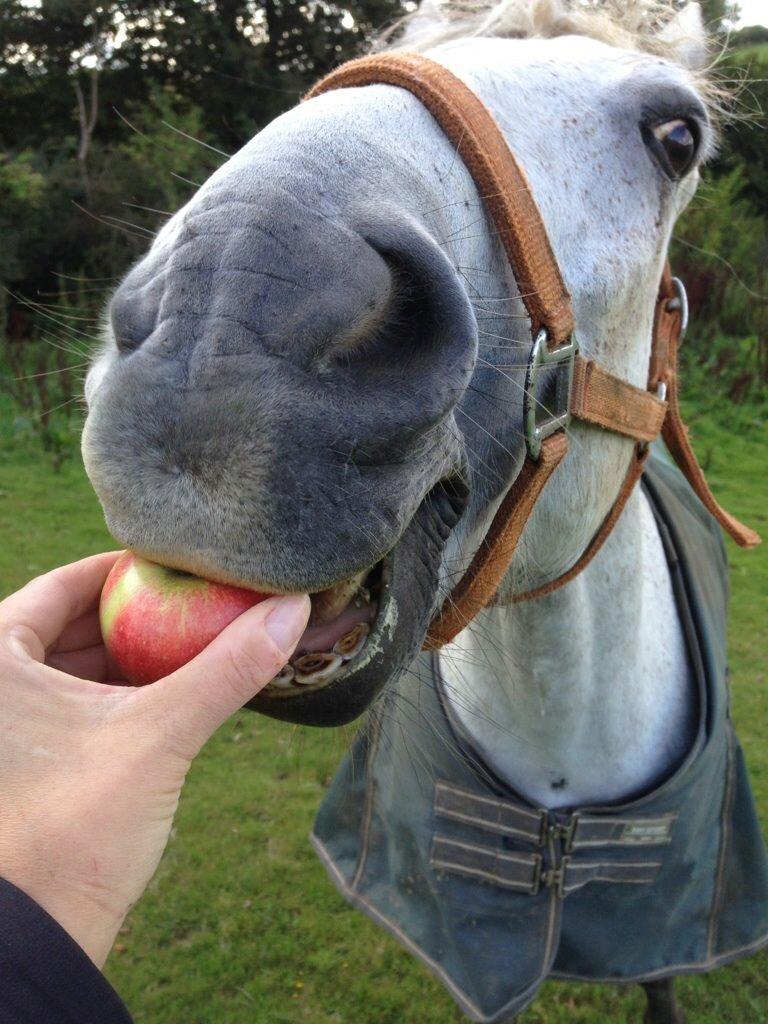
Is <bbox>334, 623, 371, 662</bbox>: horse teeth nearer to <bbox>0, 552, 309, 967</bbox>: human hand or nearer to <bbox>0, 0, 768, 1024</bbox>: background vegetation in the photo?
<bbox>0, 552, 309, 967</bbox>: human hand

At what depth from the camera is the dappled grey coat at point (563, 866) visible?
2016 mm

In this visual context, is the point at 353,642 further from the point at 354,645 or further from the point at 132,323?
the point at 132,323

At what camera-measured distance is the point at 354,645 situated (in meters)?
1.08

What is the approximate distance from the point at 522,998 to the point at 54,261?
11.9 m

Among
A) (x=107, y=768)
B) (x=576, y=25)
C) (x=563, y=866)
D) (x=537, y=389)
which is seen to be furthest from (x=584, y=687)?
(x=576, y=25)

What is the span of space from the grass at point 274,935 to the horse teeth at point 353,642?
1231 mm

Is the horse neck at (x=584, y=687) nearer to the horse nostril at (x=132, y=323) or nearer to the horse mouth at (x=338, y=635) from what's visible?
the horse mouth at (x=338, y=635)

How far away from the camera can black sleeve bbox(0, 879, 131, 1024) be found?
0.83m

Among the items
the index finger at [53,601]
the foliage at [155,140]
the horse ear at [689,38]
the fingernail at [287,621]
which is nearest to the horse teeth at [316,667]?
the fingernail at [287,621]

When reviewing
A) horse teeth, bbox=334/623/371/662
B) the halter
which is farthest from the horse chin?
the halter

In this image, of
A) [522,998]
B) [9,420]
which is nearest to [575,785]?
[522,998]

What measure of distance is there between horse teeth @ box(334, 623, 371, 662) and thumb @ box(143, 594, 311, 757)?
7.2 inches

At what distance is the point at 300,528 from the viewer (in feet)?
3.02

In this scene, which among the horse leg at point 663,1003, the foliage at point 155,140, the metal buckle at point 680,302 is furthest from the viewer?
the foliage at point 155,140
